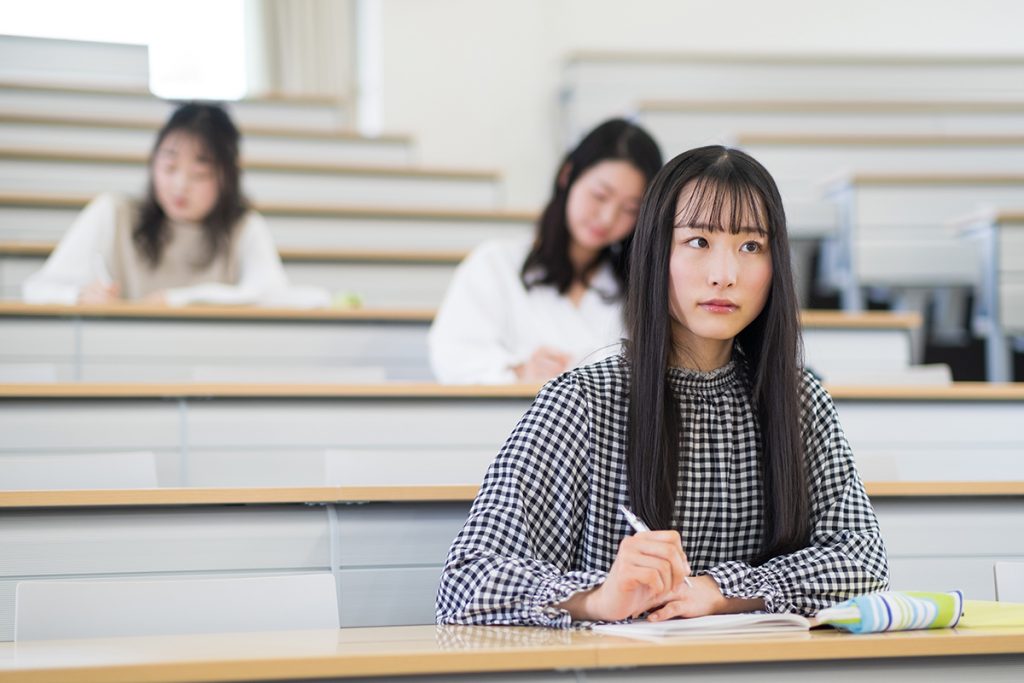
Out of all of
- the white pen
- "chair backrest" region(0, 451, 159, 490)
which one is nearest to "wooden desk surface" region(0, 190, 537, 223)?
"chair backrest" region(0, 451, 159, 490)

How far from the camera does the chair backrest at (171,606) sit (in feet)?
3.82

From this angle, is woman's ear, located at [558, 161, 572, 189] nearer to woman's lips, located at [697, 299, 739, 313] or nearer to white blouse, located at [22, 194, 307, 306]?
white blouse, located at [22, 194, 307, 306]

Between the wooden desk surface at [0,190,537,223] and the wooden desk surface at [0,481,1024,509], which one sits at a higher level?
the wooden desk surface at [0,190,537,223]

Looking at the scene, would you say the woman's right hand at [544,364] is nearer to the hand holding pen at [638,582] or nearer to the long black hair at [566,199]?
the long black hair at [566,199]

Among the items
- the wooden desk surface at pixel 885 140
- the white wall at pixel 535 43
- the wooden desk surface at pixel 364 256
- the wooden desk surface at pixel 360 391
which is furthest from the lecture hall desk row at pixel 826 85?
the wooden desk surface at pixel 360 391

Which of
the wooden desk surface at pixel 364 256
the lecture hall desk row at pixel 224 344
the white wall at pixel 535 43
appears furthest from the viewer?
the white wall at pixel 535 43

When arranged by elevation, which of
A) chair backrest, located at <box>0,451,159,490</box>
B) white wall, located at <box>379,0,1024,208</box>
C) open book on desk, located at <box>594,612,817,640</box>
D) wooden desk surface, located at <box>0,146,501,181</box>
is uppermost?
white wall, located at <box>379,0,1024,208</box>

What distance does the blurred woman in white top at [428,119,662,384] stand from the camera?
252 centimetres

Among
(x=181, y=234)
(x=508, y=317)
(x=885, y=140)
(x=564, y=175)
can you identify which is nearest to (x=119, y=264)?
(x=181, y=234)

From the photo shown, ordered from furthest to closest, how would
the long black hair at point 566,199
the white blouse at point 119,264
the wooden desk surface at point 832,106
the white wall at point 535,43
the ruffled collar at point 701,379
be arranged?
the white wall at point 535,43 → the wooden desk surface at point 832,106 → the white blouse at point 119,264 → the long black hair at point 566,199 → the ruffled collar at point 701,379

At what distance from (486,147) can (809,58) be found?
1425mm

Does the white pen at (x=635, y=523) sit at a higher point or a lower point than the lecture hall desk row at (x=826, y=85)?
lower

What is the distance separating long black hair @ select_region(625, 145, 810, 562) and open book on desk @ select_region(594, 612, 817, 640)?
230 mm

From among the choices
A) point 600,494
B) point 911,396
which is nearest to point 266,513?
point 600,494
